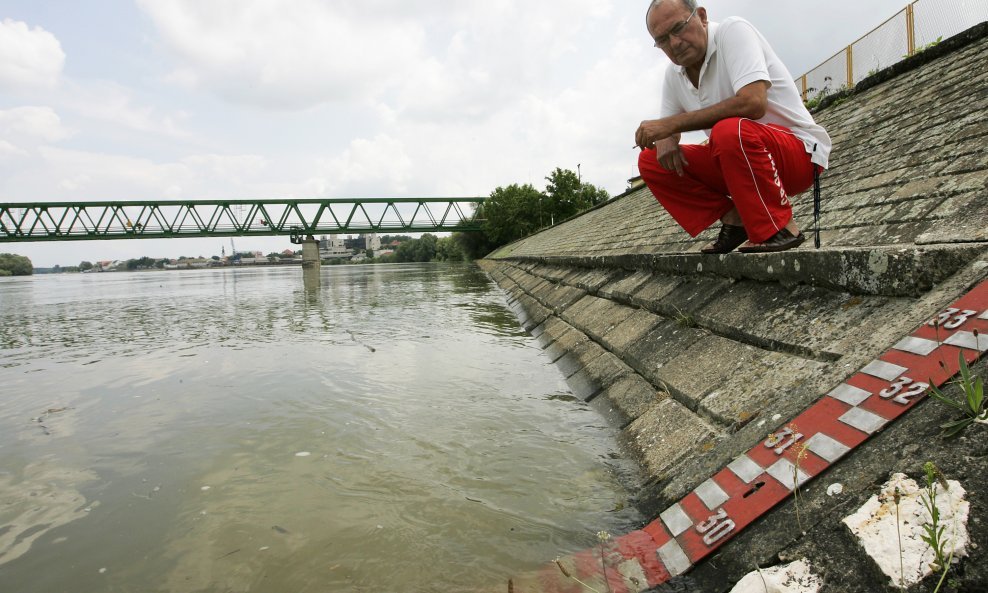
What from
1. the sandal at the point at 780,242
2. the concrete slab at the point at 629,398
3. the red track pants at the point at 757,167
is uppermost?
the red track pants at the point at 757,167

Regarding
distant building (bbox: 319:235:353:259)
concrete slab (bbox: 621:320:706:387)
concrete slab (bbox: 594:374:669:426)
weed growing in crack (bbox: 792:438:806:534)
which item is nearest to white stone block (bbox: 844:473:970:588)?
weed growing in crack (bbox: 792:438:806:534)

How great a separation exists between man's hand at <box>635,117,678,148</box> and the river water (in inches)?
68.8

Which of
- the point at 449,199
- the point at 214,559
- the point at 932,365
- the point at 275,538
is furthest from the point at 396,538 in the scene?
the point at 449,199

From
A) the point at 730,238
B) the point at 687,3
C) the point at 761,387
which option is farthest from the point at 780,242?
the point at 687,3

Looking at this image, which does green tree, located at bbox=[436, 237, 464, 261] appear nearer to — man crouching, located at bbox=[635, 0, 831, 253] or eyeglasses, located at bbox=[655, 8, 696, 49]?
man crouching, located at bbox=[635, 0, 831, 253]

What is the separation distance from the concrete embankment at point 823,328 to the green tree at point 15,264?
11491cm

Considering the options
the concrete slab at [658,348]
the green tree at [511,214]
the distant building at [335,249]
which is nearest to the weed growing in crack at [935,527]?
the concrete slab at [658,348]

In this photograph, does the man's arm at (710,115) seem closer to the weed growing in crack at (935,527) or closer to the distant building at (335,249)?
the weed growing in crack at (935,527)

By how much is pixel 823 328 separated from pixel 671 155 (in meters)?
1.49

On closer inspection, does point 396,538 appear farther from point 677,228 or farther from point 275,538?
point 677,228

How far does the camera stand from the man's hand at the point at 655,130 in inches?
120

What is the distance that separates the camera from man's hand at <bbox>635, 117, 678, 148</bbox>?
3.05 m

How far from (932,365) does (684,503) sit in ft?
2.79

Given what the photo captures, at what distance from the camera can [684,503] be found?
1.83 meters
